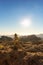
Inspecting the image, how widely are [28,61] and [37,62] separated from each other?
106cm

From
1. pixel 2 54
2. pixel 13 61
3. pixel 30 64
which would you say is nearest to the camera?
pixel 30 64

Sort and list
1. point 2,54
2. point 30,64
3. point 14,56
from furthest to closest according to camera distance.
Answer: point 2,54 → point 14,56 → point 30,64

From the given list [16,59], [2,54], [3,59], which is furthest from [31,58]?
[2,54]

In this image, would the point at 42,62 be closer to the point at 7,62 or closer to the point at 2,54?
the point at 7,62

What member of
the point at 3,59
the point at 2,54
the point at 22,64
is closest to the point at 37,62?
the point at 22,64

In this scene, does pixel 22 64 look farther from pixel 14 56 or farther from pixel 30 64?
pixel 14 56

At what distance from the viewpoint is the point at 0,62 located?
18.8 meters

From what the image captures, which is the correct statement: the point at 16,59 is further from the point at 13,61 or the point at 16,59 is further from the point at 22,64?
the point at 22,64

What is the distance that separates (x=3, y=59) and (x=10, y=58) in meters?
0.95

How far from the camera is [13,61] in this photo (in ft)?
59.8

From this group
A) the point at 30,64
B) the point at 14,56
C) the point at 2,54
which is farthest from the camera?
the point at 2,54

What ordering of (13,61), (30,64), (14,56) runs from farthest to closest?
(14,56) → (13,61) → (30,64)

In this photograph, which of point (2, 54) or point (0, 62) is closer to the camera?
point (0, 62)

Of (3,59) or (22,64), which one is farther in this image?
(3,59)
